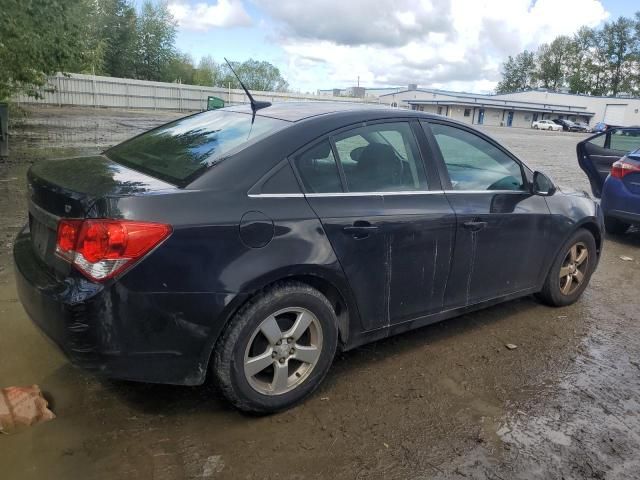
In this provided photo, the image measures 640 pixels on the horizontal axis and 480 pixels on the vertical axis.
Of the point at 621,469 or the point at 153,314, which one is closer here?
the point at 153,314

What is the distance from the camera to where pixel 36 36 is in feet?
29.0

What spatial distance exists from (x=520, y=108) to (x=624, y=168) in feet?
241

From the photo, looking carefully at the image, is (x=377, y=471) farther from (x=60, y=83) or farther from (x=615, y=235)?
(x=60, y=83)

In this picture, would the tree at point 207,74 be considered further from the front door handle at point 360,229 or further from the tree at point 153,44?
the front door handle at point 360,229

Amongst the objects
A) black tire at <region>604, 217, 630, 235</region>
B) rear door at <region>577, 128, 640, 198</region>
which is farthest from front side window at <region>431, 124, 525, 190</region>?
rear door at <region>577, 128, 640, 198</region>

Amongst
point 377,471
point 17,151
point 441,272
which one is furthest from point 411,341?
point 17,151

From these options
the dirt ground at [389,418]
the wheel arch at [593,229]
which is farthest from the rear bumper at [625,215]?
the dirt ground at [389,418]

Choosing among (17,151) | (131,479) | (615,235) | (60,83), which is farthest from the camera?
(60,83)

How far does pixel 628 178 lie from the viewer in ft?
21.9

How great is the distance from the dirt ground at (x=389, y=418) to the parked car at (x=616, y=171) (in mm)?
3029

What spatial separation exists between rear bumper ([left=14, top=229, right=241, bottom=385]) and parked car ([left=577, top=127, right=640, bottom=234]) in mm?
5946

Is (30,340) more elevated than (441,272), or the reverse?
(441,272)

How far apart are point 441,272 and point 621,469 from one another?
141cm

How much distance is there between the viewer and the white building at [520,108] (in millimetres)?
71188
